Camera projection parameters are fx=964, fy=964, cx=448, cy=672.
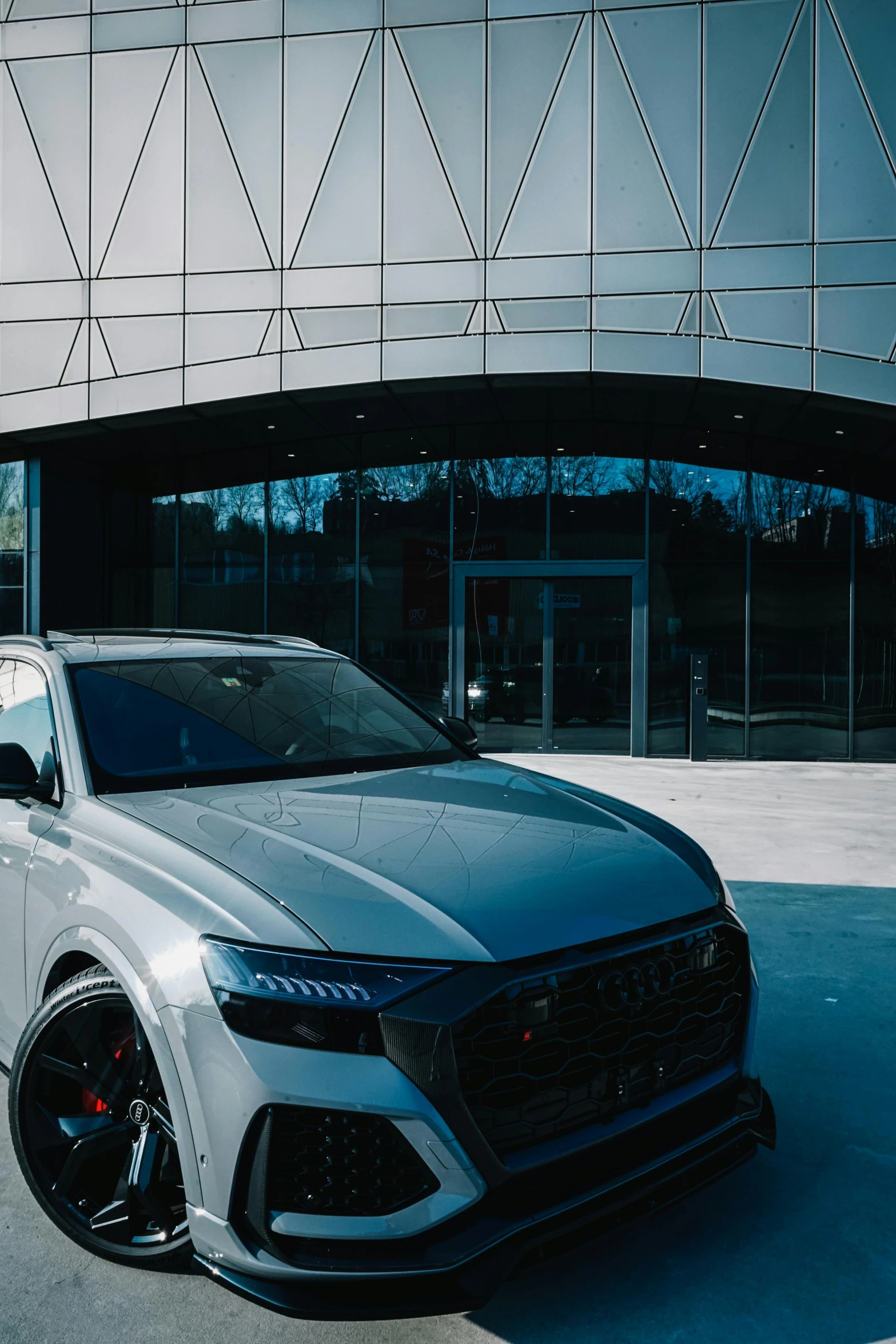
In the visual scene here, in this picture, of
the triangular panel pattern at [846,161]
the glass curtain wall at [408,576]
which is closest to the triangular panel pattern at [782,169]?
the triangular panel pattern at [846,161]

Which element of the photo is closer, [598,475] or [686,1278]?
[686,1278]

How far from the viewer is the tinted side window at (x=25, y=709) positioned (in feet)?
11.2

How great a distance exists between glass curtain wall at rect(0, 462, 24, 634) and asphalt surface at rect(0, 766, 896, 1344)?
14257mm

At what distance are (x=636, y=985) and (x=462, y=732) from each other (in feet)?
7.16

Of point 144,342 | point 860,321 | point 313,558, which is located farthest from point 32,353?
point 860,321

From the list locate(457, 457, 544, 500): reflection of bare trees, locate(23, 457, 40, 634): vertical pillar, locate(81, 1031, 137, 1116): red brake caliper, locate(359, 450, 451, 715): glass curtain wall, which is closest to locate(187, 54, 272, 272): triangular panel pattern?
locate(359, 450, 451, 715): glass curtain wall

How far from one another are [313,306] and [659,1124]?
13.7m

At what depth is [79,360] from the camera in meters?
15.1

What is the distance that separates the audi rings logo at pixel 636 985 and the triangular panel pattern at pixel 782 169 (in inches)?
518

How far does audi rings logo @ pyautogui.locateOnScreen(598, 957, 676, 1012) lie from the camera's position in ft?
7.61

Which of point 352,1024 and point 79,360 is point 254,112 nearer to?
point 79,360

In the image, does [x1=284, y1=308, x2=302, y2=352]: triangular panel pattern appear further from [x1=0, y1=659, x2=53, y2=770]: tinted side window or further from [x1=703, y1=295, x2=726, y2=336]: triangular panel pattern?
[x1=0, y1=659, x2=53, y2=770]: tinted side window

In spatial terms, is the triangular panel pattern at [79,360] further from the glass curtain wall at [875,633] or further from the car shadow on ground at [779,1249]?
the car shadow on ground at [779,1249]

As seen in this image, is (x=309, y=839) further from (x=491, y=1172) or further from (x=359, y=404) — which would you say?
(x=359, y=404)
